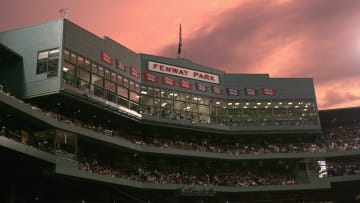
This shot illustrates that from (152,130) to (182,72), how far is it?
368 inches

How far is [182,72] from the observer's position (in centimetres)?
6169

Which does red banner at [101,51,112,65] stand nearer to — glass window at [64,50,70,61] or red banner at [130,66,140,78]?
red banner at [130,66,140,78]

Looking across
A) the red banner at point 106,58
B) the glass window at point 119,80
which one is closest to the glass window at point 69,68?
the red banner at point 106,58

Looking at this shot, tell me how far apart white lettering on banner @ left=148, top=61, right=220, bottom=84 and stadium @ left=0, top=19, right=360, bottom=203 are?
0.52ft

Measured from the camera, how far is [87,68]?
4806 cm

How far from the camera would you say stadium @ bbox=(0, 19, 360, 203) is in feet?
141

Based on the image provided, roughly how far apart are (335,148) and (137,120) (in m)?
28.2

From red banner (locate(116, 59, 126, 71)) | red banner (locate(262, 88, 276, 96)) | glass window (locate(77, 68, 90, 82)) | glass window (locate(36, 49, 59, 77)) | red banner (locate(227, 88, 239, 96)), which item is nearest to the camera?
glass window (locate(36, 49, 59, 77))

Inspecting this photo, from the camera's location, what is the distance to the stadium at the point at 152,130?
42.9 m

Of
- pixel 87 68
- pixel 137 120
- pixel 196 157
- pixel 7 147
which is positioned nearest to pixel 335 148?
pixel 196 157

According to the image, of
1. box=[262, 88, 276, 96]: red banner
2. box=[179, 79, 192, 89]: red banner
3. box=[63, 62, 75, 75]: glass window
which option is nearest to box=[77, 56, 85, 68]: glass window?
box=[63, 62, 75, 75]: glass window

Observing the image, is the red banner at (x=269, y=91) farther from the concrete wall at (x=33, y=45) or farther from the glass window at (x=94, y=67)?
the concrete wall at (x=33, y=45)

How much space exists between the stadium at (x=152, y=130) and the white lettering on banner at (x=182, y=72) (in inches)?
6.3

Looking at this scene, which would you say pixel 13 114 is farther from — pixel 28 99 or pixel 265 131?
pixel 265 131
